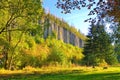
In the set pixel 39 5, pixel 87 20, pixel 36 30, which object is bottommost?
pixel 87 20

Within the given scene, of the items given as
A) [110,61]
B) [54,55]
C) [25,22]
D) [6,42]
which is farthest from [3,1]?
[110,61]

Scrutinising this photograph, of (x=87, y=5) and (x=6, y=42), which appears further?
(x=6, y=42)

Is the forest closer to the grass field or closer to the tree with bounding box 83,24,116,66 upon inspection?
the tree with bounding box 83,24,116,66

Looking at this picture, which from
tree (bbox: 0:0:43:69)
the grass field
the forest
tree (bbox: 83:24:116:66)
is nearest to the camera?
the forest

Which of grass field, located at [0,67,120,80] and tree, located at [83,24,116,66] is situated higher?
tree, located at [83,24,116,66]

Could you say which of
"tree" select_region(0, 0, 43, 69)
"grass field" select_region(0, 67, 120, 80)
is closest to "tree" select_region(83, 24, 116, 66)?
"grass field" select_region(0, 67, 120, 80)

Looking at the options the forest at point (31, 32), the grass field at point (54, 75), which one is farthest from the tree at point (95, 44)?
the grass field at point (54, 75)

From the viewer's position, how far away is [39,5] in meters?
39.1

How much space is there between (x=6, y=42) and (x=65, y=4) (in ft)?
127

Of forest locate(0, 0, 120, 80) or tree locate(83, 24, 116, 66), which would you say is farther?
tree locate(83, 24, 116, 66)

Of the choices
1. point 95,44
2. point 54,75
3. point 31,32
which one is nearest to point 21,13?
point 31,32

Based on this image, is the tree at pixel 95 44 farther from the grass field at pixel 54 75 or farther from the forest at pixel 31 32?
the grass field at pixel 54 75

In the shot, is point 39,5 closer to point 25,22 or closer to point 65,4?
point 25,22

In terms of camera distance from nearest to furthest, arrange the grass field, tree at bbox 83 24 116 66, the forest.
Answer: the forest < the grass field < tree at bbox 83 24 116 66
